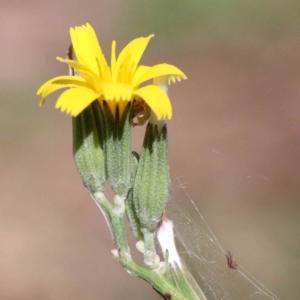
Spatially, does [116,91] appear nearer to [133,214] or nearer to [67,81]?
[67,81]

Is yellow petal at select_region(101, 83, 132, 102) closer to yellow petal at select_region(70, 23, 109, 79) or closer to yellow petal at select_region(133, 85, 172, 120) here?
yellow petal at select_region(133, 85, 172, 120)

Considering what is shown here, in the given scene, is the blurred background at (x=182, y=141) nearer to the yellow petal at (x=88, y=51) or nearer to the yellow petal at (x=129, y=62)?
the yellow petal at (x=129, y=62)

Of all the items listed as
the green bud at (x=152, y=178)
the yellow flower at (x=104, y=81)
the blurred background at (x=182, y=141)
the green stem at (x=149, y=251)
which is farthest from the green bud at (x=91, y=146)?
the blurred background at (x=182, y=141)

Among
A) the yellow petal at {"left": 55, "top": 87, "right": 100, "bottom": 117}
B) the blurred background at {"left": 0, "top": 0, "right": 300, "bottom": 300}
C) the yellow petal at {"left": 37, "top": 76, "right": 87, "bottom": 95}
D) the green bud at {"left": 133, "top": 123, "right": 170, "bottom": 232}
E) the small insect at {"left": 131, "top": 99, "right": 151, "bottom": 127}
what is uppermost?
the yellow petal at {"left": 37, "top": 76, "right": 87, "bottom": 95}

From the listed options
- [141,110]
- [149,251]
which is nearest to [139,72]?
[141,110]

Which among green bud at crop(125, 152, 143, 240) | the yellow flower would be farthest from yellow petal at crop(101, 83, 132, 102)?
green bud at crop(125, 152, 143, 240)
